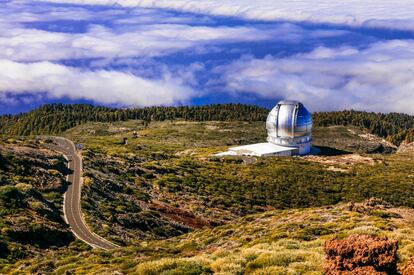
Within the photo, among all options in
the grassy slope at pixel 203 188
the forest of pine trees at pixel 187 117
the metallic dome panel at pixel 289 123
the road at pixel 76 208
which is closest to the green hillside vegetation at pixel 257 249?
the road at pixel 76 208

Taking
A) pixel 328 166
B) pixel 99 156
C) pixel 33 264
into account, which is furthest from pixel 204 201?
pixel 328 166

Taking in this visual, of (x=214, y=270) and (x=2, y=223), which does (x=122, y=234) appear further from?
(x=214, y=270)

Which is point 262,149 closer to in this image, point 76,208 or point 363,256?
point 76,208

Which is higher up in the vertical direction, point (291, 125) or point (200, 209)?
point (291, 125)

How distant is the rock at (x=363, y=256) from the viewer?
13102 mm

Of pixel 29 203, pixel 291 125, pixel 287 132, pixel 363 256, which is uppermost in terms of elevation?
pixel 363 256

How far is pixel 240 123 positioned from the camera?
153375 mm

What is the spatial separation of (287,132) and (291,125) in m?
1.65

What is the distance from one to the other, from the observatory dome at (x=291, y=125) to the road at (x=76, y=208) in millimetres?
40037

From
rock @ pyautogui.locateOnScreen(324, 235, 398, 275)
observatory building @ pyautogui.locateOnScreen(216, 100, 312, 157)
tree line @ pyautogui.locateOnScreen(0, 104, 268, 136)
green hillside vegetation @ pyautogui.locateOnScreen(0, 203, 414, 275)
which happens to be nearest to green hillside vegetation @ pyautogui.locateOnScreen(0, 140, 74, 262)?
green hillside vegetation @ pyautogui.locateOnScreen(0, 203, 414, 275)

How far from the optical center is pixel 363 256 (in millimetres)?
13289

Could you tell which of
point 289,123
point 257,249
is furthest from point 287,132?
point 257,249

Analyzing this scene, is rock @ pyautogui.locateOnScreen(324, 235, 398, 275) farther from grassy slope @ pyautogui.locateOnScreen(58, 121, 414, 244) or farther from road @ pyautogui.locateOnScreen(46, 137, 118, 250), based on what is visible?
grassy slope @ pyautogui.locateOnScreen(58, 121, 414, 244)

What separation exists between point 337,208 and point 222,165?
130ft
